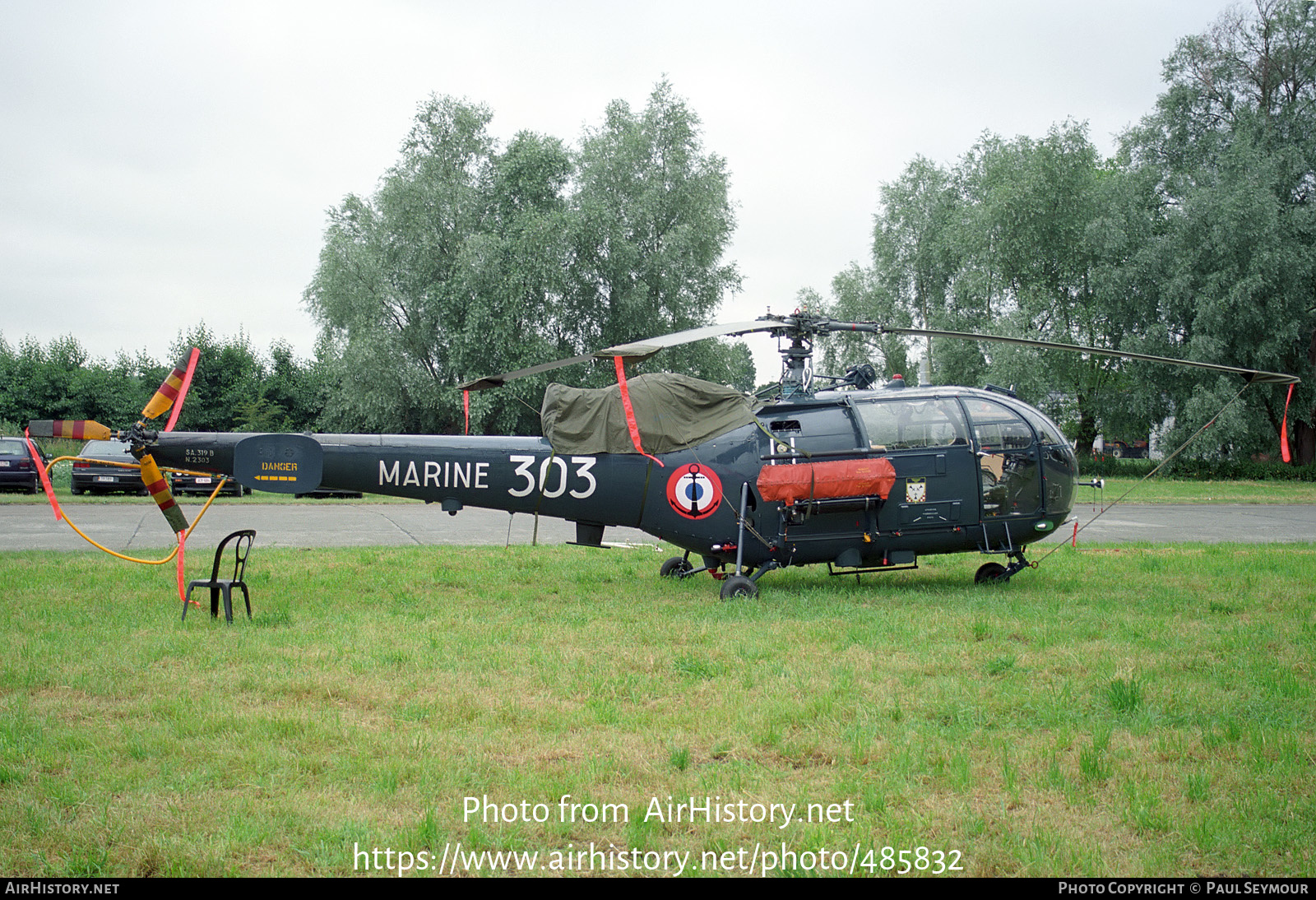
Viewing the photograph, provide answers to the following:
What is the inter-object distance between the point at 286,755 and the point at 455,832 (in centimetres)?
142

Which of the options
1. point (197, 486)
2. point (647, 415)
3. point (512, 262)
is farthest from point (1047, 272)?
point (647, 415)

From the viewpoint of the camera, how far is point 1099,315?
37.8 m

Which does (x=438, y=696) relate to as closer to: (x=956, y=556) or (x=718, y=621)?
(x=718, y=621)

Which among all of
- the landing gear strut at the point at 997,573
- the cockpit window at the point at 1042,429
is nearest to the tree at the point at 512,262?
the landing gear strut at the point at 997,573

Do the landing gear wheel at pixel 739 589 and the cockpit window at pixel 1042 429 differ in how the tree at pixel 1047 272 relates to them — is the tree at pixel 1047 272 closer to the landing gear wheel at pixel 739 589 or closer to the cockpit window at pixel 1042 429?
the cockpit window at pixel 1042 429

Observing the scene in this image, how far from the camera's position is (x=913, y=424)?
10047 millimetres

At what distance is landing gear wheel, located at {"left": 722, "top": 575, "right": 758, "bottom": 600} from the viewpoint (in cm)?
945

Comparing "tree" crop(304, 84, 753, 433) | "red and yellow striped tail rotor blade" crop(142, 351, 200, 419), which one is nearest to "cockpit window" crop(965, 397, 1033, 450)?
"red and yellow striped tail rotor blade" crop(142, 351, 200, 419)

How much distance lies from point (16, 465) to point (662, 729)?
2839 centimetres

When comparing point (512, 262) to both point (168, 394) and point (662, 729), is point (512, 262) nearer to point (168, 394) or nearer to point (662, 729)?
point (168, 394)

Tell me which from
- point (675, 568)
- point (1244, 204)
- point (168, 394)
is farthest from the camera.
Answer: point (1244, 204)

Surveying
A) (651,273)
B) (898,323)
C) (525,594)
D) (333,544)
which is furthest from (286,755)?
(898,323)

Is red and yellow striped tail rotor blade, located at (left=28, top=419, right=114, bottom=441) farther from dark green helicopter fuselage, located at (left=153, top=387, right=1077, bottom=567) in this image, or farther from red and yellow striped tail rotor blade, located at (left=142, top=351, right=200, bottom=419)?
dark green helicopter fuselage, located at (left=153, top=387, right=1077, bottom=567)

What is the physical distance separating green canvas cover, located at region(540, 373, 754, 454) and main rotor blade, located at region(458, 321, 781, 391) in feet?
3.05
